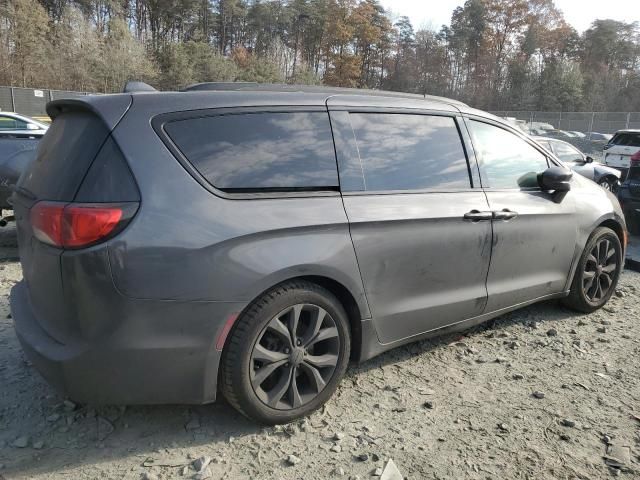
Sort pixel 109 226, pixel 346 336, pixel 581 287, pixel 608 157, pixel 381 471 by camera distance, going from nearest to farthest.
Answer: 1. pixel 109 226
2. pixel 381 471
3. pixel 346 336
4. pixel 581 287
5. pixel 608 157

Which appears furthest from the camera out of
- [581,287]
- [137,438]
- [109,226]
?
[581,287]

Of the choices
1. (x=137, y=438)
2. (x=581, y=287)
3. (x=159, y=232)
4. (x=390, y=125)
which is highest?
(x=390, y=125)

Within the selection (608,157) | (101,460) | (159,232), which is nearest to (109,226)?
(159,232)

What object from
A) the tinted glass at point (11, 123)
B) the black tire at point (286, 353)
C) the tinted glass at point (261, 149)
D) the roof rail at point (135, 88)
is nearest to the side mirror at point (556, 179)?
the tinted glass at point (261, 149)

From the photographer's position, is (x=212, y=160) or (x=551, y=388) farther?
(x=551, y=388)

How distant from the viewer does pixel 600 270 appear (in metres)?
4.32

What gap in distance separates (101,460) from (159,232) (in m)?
1.13

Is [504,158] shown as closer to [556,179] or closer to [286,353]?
[556,179]

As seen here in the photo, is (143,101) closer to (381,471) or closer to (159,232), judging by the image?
(159,232)

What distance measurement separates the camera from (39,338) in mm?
2367

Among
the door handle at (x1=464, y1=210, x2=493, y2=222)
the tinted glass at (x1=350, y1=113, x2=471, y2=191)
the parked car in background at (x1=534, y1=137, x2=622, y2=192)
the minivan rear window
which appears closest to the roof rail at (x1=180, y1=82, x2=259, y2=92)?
the tinted glass at (x1=350, y1=113, x2=471, y2=191)

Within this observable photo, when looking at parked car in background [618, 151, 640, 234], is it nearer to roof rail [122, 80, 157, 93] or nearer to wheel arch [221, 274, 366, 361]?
wheel arch [221, 274, 366, 361]

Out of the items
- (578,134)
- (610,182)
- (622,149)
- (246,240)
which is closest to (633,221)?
(610,182)

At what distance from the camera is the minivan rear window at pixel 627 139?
1353 cm
